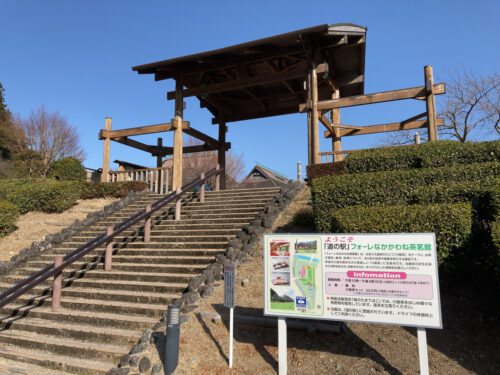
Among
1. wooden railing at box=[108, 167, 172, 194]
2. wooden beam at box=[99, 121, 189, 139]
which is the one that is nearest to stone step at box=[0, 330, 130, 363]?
wooden railing at box=[108, 167, 172, 194]

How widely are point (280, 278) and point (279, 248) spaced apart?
1.14 ft

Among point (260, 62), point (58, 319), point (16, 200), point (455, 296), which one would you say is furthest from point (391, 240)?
point (16, 200)


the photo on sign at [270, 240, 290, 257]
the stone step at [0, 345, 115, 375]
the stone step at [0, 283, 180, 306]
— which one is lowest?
Result: the stone step at [0, 345, 115, 375]

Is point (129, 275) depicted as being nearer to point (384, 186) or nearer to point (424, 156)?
point (384, 186)

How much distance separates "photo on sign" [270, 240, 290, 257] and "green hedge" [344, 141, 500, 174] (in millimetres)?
4302

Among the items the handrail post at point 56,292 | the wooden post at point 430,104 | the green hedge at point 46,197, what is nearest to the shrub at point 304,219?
the wooden post at point 430,104

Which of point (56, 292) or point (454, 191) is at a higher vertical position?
point (454, 191)

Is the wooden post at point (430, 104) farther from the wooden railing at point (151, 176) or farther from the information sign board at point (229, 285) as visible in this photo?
the wooden railing at point (151, 176)

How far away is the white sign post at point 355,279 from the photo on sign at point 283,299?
0.01 meters

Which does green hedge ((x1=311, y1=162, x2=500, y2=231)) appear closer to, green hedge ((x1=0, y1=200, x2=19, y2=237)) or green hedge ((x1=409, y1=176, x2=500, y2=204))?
green hedge ((x1=409, y1=176, x2=500, y2=204))

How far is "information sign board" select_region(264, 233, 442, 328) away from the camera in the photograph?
3.21 metres

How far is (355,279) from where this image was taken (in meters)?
3.43

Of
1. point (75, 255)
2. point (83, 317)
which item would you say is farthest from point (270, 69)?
point (83, 317)

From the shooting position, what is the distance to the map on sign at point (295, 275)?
3.57m
